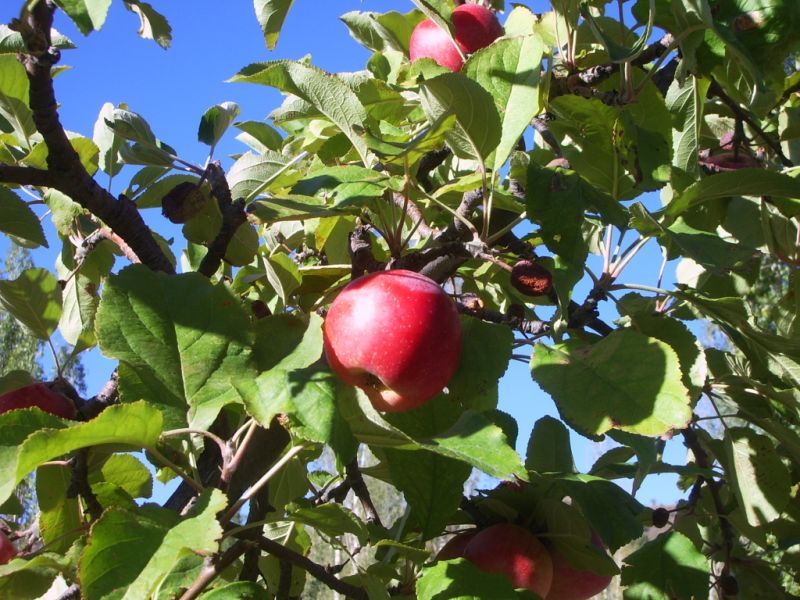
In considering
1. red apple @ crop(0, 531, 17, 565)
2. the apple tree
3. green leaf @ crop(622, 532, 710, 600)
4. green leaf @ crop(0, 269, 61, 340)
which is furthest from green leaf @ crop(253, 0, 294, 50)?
green leaf @ crop(622, 532, 710, 600)

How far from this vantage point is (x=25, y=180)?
33.2 inches

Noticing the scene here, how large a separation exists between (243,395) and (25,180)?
423mm

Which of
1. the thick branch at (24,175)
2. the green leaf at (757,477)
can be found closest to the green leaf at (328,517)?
the thick branch at (24,175)

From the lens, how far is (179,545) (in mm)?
521

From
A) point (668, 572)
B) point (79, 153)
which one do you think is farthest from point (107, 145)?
point (668, 572)

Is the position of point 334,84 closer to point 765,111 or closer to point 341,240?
point 341,240

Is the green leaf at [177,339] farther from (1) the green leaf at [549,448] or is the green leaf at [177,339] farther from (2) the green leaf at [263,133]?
(2) the green leaf at [263,133]

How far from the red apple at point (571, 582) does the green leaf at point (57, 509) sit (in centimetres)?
58

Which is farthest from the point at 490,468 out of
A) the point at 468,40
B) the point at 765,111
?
the point at 765,111

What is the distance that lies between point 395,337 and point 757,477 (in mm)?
708

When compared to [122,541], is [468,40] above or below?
above

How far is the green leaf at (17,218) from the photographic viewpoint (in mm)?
995

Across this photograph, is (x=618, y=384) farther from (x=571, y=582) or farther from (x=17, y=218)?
(x=17, y=218)

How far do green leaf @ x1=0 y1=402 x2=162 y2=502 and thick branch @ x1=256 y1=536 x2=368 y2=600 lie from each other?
0.54 feet
